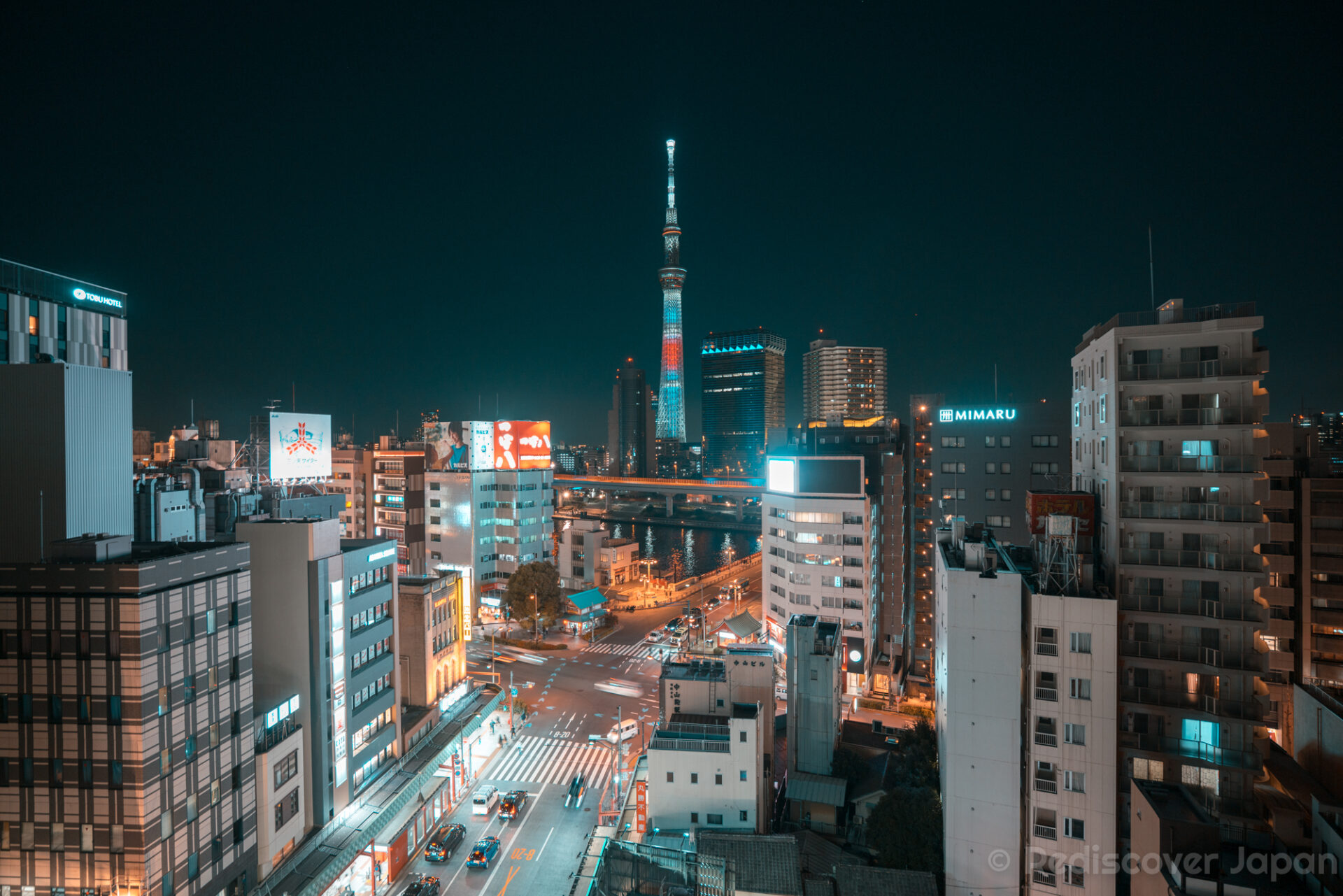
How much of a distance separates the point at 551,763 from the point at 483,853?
6.79 metres

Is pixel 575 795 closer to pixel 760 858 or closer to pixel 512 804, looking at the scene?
pixel 512 804

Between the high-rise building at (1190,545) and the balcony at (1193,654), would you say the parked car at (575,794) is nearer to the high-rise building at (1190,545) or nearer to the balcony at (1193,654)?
the high-rise building at (1190,545)

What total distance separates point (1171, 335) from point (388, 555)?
2739cm

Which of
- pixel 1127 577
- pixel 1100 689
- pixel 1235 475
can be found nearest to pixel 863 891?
pixel 1100 689

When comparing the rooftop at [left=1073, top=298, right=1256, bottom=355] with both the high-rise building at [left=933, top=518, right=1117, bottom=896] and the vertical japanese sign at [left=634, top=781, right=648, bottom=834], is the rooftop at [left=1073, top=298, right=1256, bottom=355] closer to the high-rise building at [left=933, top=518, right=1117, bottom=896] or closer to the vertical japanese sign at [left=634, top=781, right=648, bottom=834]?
the high-rise building at [left=933, top=518, right=1117, bottom=896]

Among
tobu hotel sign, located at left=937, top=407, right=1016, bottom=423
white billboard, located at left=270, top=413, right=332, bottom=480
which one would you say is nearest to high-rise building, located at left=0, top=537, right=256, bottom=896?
white billboard, located at left=270, top=413, right=332, bottom=480

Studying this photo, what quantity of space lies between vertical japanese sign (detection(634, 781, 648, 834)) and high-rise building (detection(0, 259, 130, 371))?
3483cm

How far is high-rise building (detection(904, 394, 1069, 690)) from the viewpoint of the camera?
35344 mm

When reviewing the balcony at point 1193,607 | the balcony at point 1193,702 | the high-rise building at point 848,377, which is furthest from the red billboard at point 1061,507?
the high-rise building at point 848,377

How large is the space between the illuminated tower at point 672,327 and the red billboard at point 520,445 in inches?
4080

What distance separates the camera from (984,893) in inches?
657

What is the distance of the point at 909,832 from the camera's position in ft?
59.7

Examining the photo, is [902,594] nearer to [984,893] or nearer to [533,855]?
[984,893]

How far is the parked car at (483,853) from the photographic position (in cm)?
2073
